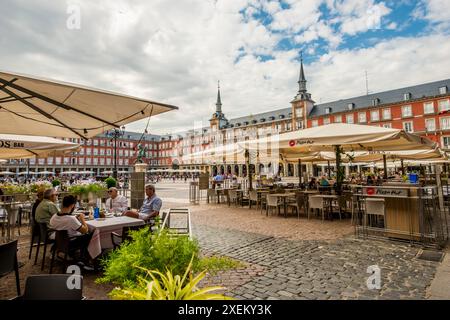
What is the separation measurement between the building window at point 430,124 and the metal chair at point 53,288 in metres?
51.1

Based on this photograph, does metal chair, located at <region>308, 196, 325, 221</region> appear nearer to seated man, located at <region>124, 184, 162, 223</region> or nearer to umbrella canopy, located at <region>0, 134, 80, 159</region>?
seated man, located at <region>124, 184, 162, 223</region>

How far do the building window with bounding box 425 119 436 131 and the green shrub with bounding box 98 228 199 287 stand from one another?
165 feet

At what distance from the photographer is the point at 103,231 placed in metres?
4.39

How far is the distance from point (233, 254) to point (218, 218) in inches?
154

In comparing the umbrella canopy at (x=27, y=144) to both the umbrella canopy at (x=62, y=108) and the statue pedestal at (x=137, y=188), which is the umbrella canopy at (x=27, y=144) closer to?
the umbrella canopy at (x=62, y=108)

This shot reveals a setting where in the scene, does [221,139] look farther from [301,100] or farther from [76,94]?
[76,94]

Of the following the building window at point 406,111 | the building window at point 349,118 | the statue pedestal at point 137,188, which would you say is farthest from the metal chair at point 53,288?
the building window at point 349,118

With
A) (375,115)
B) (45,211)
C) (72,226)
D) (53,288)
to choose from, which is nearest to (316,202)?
(72,226)

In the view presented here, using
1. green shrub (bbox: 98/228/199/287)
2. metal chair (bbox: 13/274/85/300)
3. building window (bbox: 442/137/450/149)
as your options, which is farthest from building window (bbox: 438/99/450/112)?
metal chair (bbox: 13/274/85/300)

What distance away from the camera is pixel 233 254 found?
491 cm

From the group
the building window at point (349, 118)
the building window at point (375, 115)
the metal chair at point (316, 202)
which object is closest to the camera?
the metal chair at point (316, 202)

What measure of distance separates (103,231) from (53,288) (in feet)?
9.02

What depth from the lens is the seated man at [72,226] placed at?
3.89m

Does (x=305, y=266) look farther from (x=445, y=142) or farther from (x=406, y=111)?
(x=406, y=111)
